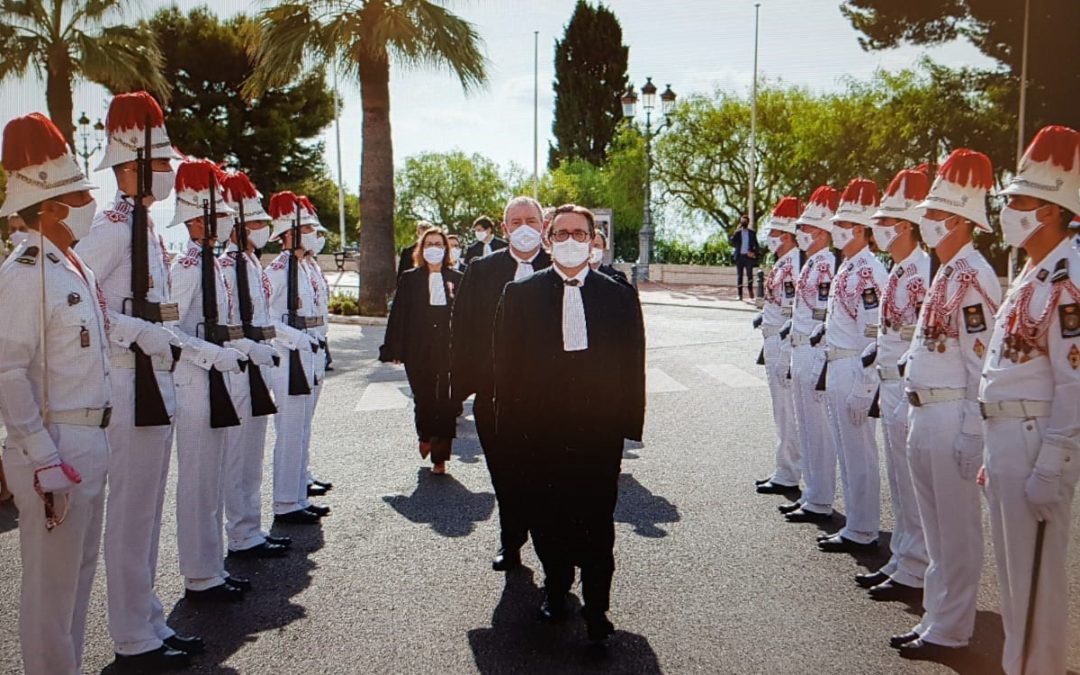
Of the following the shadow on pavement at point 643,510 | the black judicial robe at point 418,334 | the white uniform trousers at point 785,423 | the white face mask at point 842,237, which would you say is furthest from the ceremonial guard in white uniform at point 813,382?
the black judicial robe at point 418,334

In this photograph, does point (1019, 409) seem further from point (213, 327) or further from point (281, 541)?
point (281, 541)

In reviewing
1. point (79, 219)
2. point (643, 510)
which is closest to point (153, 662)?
point (79, 219)

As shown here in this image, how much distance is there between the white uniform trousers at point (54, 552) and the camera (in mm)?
3588

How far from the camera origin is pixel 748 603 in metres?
5.12

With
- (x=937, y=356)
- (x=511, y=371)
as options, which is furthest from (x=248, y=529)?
(x=937, y=356)

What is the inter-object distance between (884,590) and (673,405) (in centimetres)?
669

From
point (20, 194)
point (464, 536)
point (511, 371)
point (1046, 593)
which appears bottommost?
point (464, 536)

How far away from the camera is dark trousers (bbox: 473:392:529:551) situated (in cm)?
579

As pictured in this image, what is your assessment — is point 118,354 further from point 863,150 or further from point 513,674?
point 863,150

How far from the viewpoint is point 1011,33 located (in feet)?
93.7

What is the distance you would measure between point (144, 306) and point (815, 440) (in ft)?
15.7

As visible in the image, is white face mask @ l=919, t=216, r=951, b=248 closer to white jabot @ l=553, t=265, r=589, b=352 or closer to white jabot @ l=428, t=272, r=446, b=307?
white jabot @ l=553, t=265, r=589, b=352

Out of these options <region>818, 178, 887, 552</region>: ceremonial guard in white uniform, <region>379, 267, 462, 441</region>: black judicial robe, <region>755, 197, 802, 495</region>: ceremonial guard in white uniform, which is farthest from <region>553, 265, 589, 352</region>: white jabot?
<region>379, 267, 462, 441</region>: black judicial robe

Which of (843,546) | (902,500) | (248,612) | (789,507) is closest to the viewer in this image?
(248,612)
